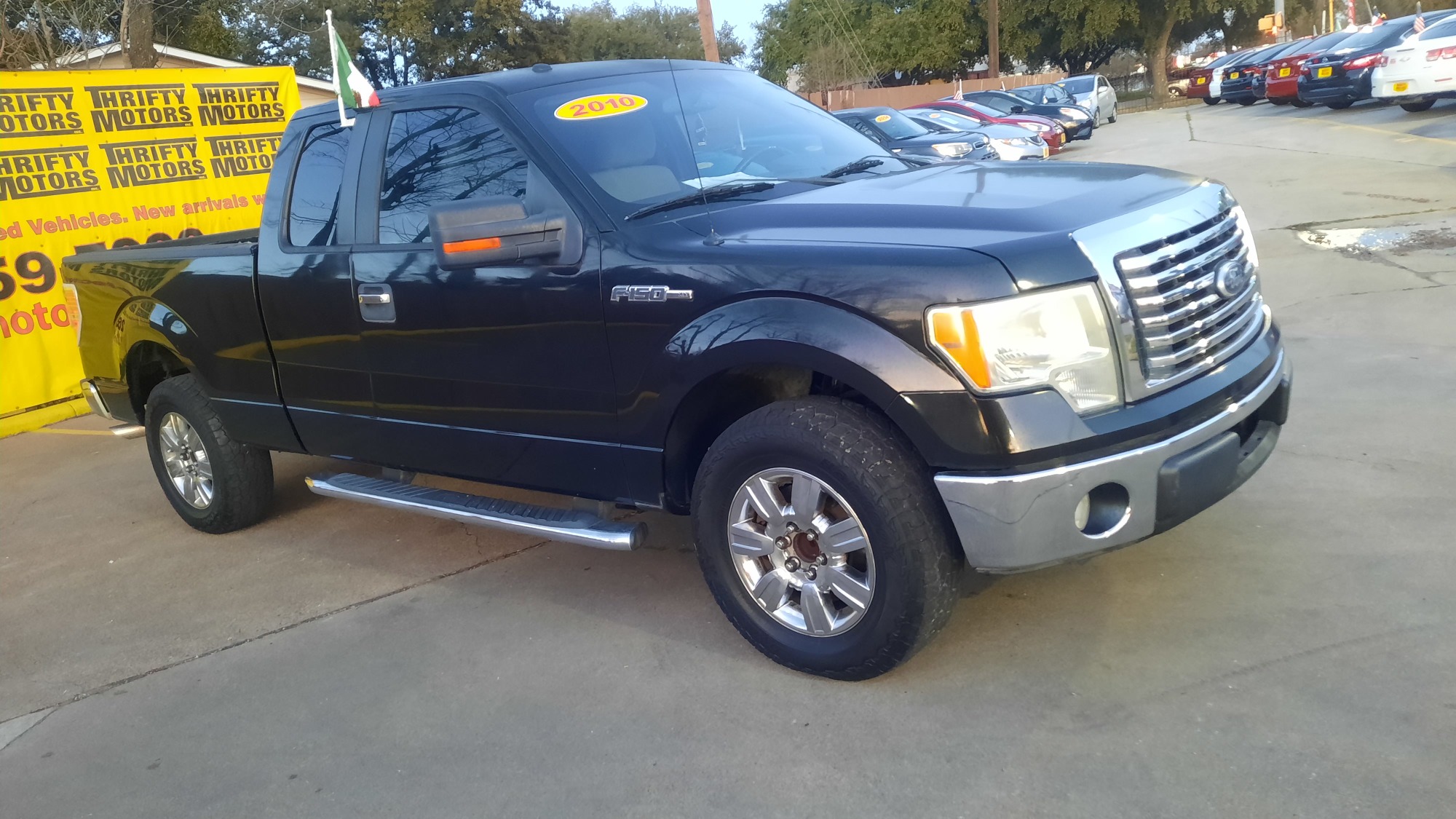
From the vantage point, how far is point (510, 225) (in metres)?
3.75

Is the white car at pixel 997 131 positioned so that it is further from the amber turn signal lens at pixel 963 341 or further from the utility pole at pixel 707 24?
the amber turn signal lens at pixel 963 341

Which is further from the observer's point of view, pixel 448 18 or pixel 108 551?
pixel 448 18

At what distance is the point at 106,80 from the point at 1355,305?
978 cm

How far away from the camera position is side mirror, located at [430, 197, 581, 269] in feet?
12.1

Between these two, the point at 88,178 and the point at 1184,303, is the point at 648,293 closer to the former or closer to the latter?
the point at 1184,303

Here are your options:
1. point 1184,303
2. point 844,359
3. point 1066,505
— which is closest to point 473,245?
point 844,359

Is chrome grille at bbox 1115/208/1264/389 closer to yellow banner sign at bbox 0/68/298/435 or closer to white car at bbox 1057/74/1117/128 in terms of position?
yellow banner sign at bbox 0/68/298/435

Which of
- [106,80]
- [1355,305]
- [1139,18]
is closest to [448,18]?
[1139,18]

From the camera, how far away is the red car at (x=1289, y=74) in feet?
78.3

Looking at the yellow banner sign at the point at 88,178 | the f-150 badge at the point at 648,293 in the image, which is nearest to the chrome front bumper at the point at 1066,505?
the f-150 badge at the point at 648,293

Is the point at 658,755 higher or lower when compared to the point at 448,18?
lower

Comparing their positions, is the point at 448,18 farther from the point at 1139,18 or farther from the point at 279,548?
the point at 279,548

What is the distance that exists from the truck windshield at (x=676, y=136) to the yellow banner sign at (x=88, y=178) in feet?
22.5

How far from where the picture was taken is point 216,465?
225 inches
